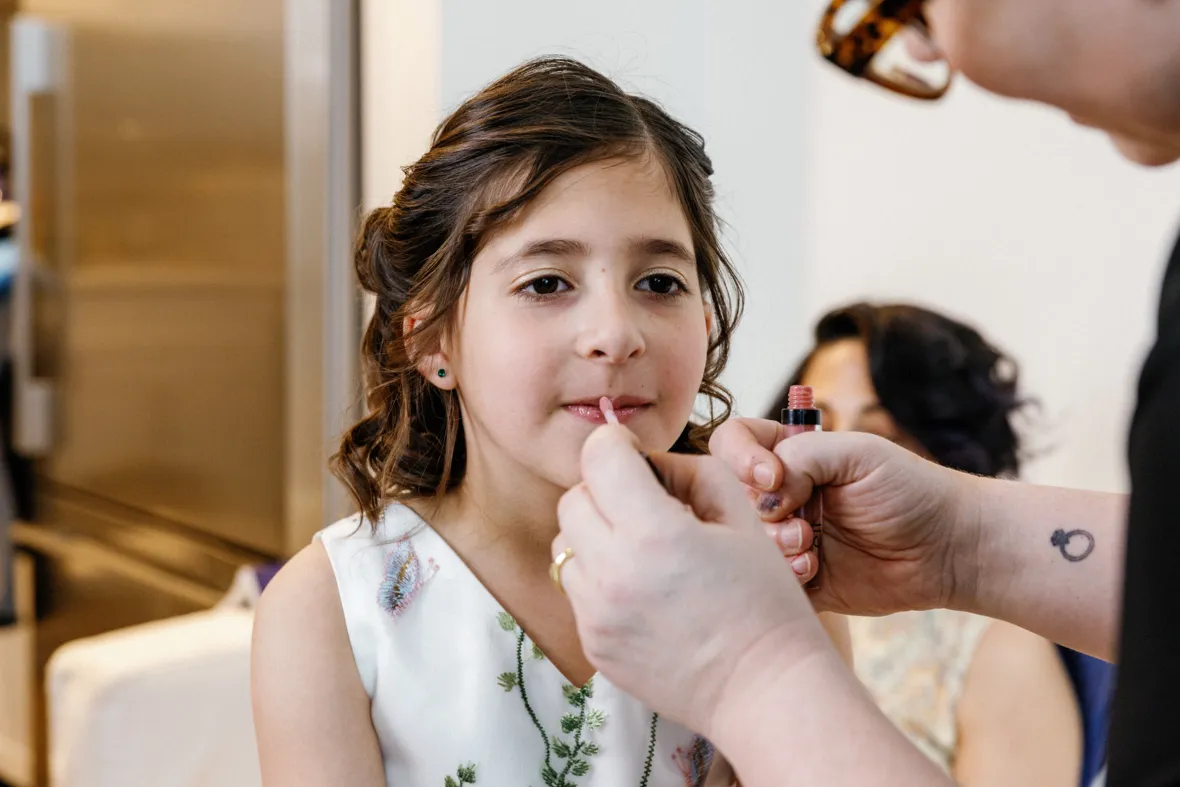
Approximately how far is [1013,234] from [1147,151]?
1.36 m

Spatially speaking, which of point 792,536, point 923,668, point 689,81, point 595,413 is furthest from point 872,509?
point 689,81

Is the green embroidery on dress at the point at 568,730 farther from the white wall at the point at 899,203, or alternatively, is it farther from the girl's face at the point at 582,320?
the white wall at the point at 899,203

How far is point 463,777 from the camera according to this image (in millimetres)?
967

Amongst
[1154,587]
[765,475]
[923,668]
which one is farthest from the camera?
[923,668]

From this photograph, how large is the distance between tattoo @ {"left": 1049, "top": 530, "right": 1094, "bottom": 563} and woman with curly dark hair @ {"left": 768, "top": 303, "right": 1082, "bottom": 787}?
72 centimetres

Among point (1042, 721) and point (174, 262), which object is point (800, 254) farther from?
point (174, 262)

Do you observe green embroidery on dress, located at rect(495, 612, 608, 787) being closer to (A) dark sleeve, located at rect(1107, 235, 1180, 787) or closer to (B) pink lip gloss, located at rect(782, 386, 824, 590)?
(B) pink lip gloss, located at rect(782, 386, 824, 590)

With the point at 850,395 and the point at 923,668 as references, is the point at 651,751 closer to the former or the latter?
the point at 923,668

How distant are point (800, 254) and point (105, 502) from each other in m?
1.48

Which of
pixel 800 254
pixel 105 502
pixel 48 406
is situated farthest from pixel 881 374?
pixel 48 406

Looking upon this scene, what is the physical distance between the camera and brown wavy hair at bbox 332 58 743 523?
101 centimetres

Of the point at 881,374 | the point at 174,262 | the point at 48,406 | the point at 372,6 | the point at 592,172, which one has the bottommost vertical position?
the point at 48,406

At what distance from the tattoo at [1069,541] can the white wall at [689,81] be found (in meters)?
0.69

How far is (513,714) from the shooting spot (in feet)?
3.23
